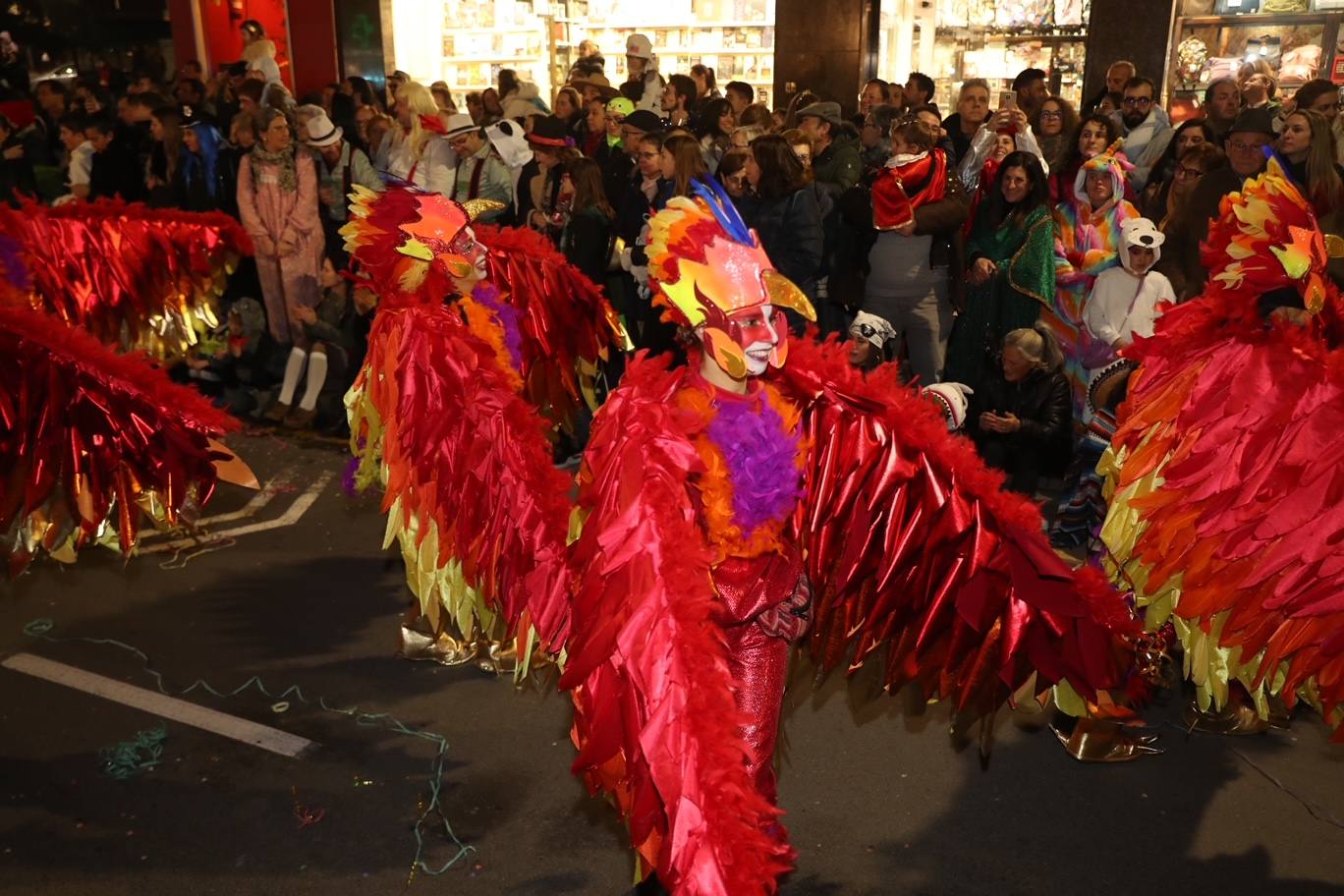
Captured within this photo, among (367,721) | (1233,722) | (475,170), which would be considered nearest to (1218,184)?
(1233,722)

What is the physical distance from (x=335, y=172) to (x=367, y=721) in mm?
4866

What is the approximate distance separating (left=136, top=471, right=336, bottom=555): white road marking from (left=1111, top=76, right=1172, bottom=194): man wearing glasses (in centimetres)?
505

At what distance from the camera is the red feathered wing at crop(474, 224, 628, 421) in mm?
4781

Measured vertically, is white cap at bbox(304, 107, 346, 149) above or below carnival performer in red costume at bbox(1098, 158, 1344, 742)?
above

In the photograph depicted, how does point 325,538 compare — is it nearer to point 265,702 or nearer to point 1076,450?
point 265,702

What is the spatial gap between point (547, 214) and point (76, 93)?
6556 millimetres

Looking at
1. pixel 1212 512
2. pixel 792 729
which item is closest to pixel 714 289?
pixel 1212 512

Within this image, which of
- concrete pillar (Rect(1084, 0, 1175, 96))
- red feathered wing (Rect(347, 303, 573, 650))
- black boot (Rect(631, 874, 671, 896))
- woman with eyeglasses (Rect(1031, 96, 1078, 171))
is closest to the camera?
black boot (Rect(631, 874, 671, 896))

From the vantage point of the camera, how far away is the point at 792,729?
4.00m

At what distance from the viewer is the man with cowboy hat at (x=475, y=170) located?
292 inches

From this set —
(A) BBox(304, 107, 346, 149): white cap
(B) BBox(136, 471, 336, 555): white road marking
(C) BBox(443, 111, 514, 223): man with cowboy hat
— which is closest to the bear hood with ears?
(C) BBox(443, 111, 514, 223): man with cowboy hat

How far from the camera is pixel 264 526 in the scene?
5.82m

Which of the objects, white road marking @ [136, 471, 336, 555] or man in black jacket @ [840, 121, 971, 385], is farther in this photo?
man in black jacket @ [840, 121, 971, 385]

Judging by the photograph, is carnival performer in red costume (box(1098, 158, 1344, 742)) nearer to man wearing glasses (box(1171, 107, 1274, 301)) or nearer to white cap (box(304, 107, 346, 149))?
man wearing glasses (box(1171, 107, 1274, 301))
